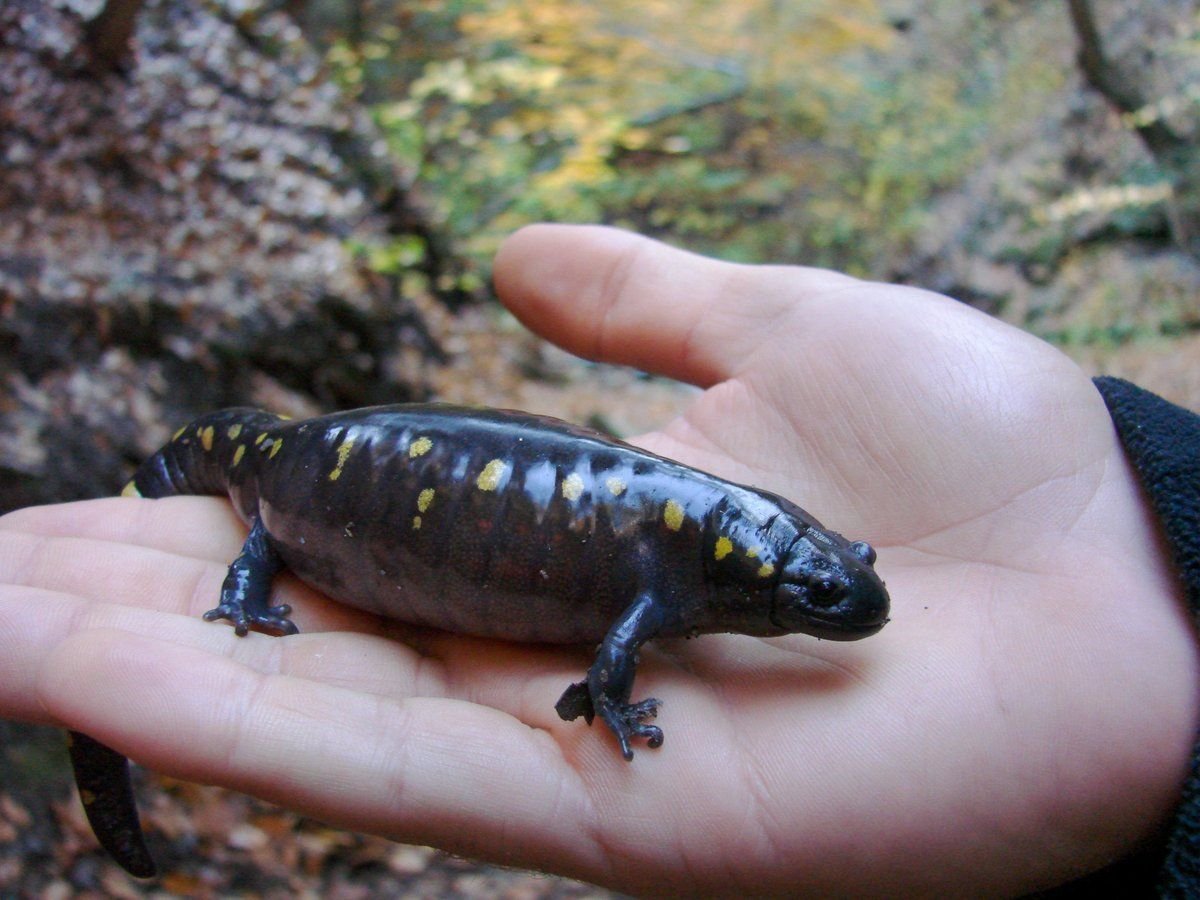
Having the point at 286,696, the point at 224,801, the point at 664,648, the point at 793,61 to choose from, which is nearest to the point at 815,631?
the point at 664,648

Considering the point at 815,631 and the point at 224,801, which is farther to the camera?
the point at 224,801

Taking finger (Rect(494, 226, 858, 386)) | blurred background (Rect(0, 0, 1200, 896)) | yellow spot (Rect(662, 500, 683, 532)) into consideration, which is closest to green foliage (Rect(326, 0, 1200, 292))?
blurred background (Rect(0, 0, 1200, 896))

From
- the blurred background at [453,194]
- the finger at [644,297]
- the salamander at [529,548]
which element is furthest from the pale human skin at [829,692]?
the blurred background at [453,194]

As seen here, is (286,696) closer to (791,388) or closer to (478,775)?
(478,775)

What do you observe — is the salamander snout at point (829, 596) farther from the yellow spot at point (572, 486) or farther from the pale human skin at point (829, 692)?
the yellow spot at point (572, 486)

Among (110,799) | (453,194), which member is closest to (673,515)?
(110,799)

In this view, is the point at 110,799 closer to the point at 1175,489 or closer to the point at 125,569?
the point at 125,569

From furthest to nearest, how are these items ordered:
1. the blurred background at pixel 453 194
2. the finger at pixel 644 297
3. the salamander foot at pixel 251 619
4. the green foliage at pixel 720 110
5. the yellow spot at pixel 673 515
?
the green foliage at pixel 720 110 → the blurred background at pixel 453 194 → the finger at pixel 644 297 → the salamander foot at pixel 251 619 → the yellow spot at pixel 673 515
